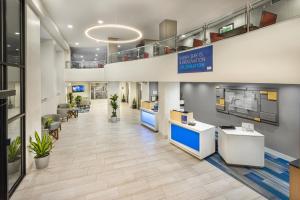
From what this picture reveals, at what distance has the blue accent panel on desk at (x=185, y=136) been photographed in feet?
20.7

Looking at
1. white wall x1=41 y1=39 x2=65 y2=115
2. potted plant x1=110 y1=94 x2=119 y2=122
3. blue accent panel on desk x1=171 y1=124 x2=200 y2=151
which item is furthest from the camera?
potted plant x1=110 y1=94 x2=119 y2=122

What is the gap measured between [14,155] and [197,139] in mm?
5558

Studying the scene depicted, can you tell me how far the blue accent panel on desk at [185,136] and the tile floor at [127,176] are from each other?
394 mm

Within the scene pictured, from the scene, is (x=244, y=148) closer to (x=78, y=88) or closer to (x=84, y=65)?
(x=84, y=65)

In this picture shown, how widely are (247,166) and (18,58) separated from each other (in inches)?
291

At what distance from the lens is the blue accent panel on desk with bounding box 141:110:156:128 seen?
32.3 feet

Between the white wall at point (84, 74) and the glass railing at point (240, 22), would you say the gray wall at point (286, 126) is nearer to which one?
the glass railing at point (240, 22)

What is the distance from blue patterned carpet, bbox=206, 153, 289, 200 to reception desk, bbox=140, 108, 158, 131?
12.8 ft

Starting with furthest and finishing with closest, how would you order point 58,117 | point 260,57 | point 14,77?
point 58,117
point 14,77
point 260,57

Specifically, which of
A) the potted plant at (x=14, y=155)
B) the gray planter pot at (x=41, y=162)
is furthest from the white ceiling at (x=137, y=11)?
the gray planter pot at (x=41, y=162)

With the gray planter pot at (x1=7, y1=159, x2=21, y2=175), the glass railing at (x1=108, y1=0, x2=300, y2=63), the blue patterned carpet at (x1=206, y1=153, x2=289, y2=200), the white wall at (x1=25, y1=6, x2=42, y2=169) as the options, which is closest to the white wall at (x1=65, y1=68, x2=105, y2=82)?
the white wall at (x1=25, y1=6, x2=42, y2=169)

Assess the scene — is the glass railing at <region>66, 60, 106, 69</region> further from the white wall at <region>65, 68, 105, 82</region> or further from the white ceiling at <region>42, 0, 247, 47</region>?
the white ceiling at <region>42, 0, 247, 47</region>

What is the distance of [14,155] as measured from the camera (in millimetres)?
4930

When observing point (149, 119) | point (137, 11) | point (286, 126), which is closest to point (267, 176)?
point (286, 126)
